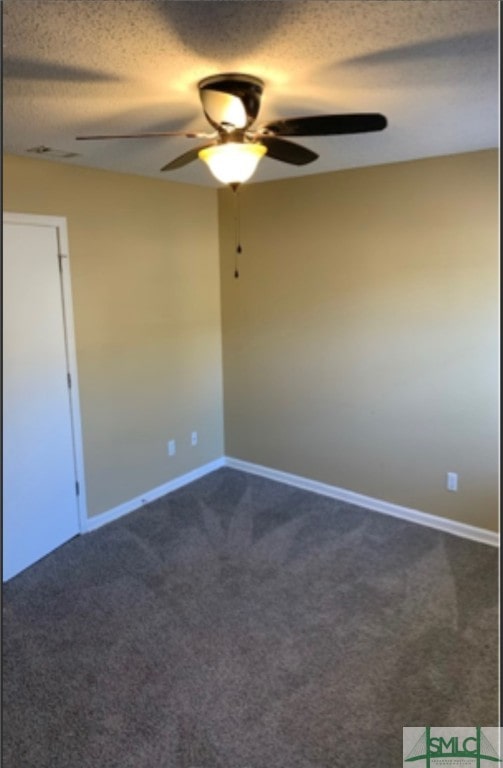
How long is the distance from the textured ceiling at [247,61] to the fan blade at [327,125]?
173 mm

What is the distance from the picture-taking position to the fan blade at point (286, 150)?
2.08 metres

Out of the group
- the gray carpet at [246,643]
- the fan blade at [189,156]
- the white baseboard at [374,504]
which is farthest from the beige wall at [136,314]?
the fan blade at [189,156]

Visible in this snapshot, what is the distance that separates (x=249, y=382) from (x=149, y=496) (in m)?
1.28

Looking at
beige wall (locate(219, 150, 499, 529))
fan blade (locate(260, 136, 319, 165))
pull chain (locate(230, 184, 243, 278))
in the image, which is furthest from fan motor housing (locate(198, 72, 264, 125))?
pull chain (locate(230, 184, 243, 278))

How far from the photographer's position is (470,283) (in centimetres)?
354

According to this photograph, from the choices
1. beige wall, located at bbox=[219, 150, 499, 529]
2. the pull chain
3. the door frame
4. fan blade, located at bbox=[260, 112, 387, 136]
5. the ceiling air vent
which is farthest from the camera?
the pull chain

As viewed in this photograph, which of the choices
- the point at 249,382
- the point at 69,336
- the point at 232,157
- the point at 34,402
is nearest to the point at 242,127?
the point at 232,157

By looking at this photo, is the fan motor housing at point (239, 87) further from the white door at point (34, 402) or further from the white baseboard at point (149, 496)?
the white baseboard at point (149, 496)

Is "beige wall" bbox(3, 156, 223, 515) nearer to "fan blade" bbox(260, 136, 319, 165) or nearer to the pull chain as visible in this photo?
the pull chain

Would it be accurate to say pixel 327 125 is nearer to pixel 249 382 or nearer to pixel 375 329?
pixel 375 329

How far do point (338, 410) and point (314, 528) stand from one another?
0.93m

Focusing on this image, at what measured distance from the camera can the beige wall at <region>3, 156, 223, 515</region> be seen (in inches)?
145

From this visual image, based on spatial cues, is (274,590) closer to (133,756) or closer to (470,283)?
(133,756)

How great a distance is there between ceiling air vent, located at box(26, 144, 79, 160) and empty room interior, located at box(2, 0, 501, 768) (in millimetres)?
37
